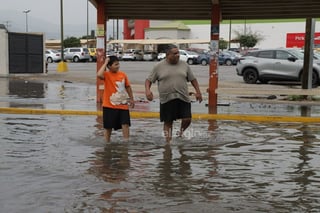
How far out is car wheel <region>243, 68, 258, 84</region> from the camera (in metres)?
24.0

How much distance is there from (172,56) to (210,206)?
374 centimetres

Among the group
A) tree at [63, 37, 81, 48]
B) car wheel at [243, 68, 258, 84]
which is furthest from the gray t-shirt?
tree at [63, 37, 81, 48]

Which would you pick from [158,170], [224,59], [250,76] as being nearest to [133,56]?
[224,59]

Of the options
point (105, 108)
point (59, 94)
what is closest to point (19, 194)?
point (105, 108)

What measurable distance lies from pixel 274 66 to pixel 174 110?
48.9ft

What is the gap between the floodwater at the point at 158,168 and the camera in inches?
219

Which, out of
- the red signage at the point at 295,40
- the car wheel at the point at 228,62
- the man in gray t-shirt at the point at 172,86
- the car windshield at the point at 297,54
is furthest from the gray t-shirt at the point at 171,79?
the red signage at the point at 295,40

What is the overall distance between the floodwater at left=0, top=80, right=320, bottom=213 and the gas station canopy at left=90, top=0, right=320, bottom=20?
3.63 m

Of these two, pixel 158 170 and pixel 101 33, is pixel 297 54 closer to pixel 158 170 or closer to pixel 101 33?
pixel 101 33

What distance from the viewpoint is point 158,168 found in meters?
7.20

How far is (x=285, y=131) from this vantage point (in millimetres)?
10797

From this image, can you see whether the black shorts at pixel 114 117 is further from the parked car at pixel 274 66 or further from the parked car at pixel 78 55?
the parked car at pixel 78 55

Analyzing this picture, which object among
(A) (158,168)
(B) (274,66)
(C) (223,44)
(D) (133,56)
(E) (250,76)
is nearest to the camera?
(A) (158,168)

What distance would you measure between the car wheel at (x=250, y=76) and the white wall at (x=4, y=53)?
11.5m
